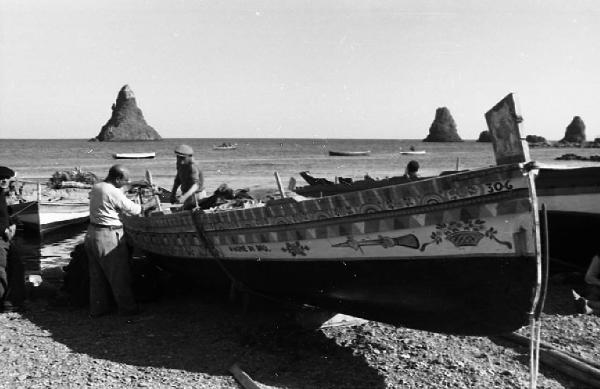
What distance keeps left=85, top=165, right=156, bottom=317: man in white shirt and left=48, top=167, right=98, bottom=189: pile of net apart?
53.2 ft

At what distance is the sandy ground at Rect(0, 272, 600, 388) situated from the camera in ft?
18.2

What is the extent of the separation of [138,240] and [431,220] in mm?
6165

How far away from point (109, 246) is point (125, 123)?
161 m

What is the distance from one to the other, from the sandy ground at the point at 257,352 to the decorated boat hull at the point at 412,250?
0.52 meters

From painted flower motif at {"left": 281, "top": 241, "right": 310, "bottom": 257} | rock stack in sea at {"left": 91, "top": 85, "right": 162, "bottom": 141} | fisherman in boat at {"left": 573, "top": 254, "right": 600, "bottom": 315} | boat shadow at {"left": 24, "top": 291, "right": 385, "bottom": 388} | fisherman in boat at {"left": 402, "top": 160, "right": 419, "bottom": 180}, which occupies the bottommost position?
boat shadow at {"left": 24, "top": 291, "right": 385, "bottom": 388}

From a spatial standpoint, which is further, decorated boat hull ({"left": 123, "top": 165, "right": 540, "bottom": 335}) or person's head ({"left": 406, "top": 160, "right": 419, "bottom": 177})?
person's head ({"left": 406, "top": 160, "right": 419, "bottom": 177})

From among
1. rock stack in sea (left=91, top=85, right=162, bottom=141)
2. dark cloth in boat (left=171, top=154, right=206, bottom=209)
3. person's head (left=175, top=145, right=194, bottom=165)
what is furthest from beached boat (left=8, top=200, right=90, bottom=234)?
rock stack in sea (left=91, top=85, right=162, bottom=141)

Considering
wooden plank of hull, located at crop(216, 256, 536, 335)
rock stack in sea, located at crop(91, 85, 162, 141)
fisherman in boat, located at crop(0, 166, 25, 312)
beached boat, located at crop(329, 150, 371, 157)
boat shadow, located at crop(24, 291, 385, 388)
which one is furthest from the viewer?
rock stack in sea, located at crop(91, 85, 162, 141)

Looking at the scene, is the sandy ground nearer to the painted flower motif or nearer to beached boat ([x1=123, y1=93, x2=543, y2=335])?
beached boat ([x1=123, y1=93, x2=543, y2=335])

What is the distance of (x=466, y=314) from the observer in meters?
5.14

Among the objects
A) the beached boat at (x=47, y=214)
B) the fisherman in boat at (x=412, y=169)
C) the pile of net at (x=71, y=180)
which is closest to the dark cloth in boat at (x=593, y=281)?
the fisherman in boat at (x=412, y=169)

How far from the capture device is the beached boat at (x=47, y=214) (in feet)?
55.7

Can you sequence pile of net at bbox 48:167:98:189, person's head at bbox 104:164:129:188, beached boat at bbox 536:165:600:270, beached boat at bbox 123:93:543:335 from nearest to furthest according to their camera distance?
beached boat at bbox 123:93:543:335, person's head at bbox 104:164:129:188, beached boat at bbox 536:165:600:270, pile of net at bbox 48:167:98:189

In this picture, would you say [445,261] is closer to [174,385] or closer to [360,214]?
[360,214]
